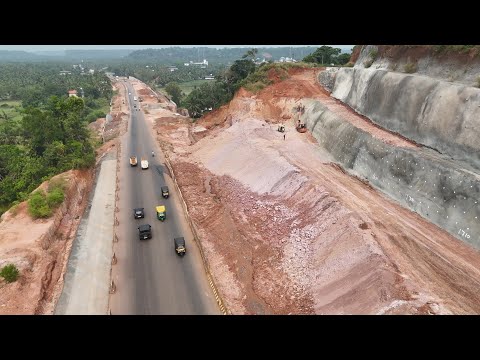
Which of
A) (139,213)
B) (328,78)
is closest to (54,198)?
(139,213)

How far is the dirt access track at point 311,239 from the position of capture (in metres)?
21.0

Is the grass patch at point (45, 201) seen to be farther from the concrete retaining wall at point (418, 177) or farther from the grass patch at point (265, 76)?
the grass patch at point (265, 76)

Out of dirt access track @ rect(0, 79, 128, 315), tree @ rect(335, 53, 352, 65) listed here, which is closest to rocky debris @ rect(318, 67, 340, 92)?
tree @ rect(335, 53, 352, 65)

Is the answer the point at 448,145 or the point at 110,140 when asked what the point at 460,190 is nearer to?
the point at 448,145

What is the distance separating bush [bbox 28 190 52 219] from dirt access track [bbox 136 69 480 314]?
12921 millimetres

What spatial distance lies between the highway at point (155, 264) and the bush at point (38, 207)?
247 inches

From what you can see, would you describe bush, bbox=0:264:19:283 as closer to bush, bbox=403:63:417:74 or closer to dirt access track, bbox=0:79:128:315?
dirt access track, bbox=0:79:128:315

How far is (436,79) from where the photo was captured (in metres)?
31.7

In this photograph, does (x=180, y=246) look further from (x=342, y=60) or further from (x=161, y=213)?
(x=342, y=60)

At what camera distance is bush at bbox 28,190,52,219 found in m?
31.0

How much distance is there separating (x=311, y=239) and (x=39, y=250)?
2153cm

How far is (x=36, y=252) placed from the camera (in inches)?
1056

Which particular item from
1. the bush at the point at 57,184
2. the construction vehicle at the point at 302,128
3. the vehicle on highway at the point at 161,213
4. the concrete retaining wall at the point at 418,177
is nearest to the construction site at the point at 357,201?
the concrete retaining wall at the point at 418,177

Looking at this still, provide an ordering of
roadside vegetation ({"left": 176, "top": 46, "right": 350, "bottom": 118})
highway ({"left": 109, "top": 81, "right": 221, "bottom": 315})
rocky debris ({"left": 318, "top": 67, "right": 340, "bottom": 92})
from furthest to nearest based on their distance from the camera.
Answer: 1. roadside vegetation ({"left": 176, "top": 46, "right": 350, "bottom": 118})
2. rocky debris ({"left": 318, "top": 67, "right": 340, "bottom": 92})
3. highway ({"left": 109, "top": 81, "right": 221, "bottom": 315})
